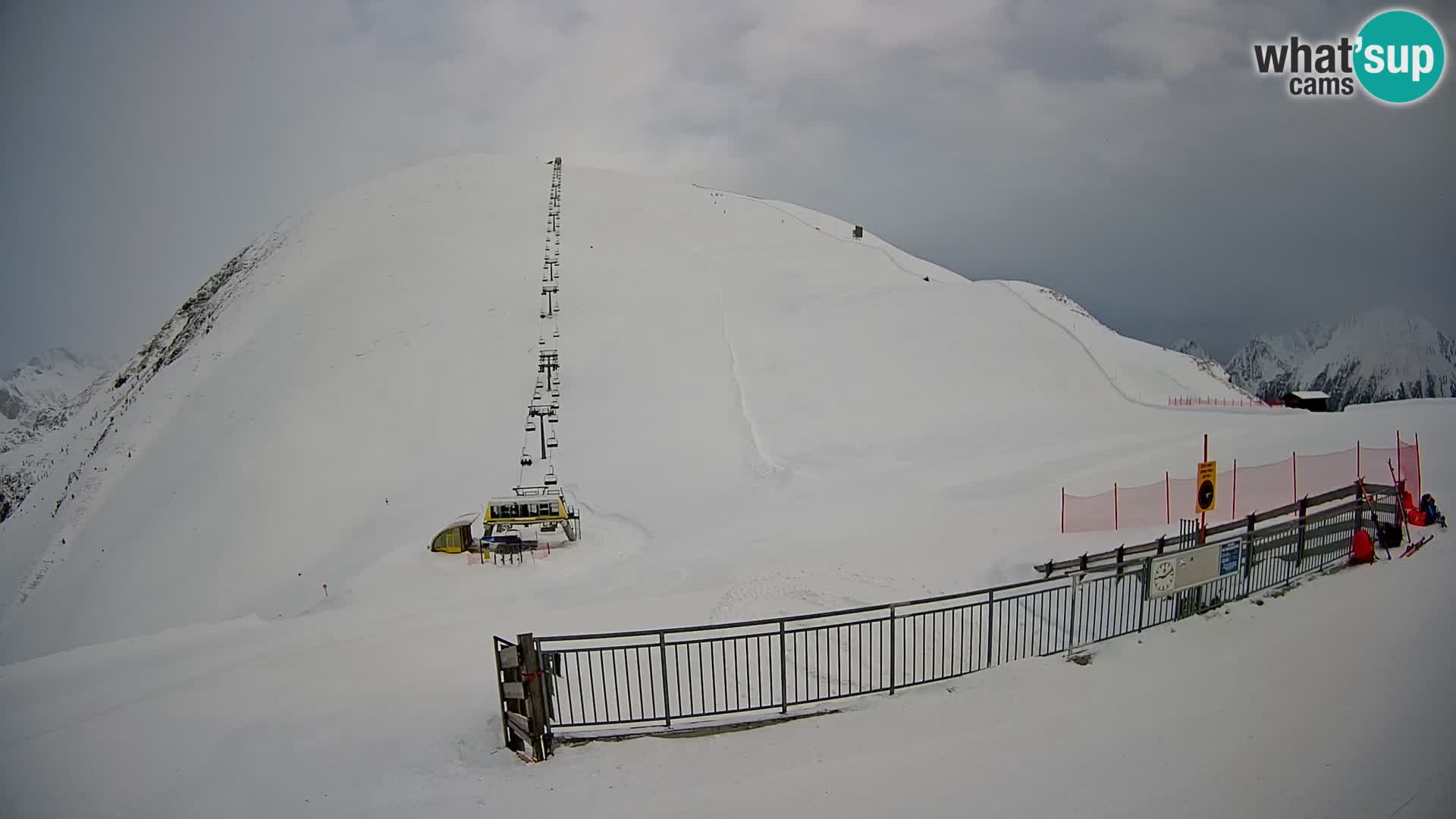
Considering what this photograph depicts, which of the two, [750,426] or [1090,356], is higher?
[1090,356]

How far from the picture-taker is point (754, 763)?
21.5 feet

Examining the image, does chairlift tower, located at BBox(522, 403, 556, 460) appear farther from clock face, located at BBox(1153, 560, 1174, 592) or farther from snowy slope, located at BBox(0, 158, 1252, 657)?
clock face, located at BBox(1153, 560, 1174, 592)

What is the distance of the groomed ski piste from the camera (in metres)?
6.39

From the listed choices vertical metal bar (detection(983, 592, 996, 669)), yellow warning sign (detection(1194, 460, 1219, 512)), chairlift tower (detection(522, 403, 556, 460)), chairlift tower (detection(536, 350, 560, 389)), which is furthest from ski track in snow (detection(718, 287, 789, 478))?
yellow warning sign (detection(1194, 460, 1219, 512))

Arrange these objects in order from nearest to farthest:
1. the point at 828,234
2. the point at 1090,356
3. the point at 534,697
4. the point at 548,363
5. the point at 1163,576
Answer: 1. the point at 534,697
2. the point at 1163,576
3. the point at 548,363
4. the point at 1090,356
5. the point at 828,234

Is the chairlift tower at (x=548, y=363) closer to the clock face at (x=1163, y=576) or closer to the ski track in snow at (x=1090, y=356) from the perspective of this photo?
the clock face at (x=1163, y=576)

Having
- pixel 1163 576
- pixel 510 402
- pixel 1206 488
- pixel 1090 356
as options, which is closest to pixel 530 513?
pixel 510 402

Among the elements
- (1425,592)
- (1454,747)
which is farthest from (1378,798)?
(1425,592)

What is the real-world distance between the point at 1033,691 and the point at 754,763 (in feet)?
10.5

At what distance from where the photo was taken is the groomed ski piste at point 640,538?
6.39m

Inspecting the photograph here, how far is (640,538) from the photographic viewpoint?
1848 centimetres

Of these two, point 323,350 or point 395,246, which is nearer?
point 323,350

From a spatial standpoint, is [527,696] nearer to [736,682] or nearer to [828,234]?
[736,682]

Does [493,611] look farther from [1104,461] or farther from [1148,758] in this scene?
[1104,461]
